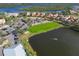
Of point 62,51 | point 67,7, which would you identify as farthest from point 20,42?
point 67,7

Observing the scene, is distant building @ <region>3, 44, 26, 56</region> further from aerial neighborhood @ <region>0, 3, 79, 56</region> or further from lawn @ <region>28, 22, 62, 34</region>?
lawn @ <region>28, 22, 62, 34</region>

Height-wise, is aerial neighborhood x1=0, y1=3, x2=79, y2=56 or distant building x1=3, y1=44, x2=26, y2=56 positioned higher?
aerial neighborhood x1=0, y1=3, x2=79, y2=56

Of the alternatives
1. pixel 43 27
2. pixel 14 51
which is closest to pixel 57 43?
pixel 43 27

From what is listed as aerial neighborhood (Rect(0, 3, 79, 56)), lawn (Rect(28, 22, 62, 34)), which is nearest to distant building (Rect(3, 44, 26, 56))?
aerial neighborhood (Rect(0, 3, 79, 56))

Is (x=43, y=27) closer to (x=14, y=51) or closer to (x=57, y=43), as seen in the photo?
(x=57, y=43)

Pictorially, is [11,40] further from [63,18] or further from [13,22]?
[63,18]

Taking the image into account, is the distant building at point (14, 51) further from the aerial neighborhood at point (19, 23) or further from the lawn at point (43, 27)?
the lawn at point (43, 27)
